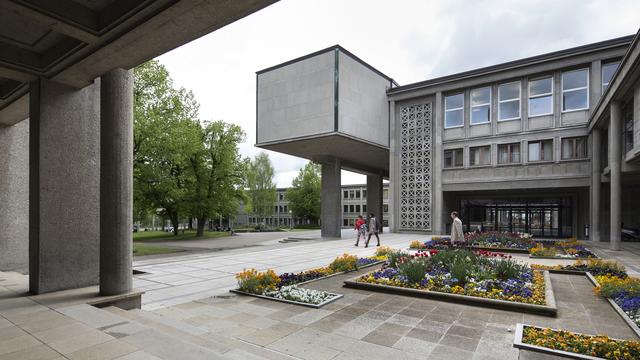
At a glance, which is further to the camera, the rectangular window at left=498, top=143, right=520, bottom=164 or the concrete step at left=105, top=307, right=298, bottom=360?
the rectangular window at left=498, top=143, right=520, bottom=164

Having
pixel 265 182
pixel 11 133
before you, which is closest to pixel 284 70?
pixel 11 133

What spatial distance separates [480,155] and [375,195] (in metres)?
15.0

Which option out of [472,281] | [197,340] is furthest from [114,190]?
[472,281]

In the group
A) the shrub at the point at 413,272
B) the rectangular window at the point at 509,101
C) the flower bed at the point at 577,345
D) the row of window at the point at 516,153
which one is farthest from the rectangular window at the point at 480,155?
the flower bed at the point at 577,345

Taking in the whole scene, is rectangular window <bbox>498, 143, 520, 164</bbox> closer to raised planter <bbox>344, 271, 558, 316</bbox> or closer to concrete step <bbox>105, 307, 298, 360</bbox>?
raised planter <bbox>344, 271, 558, 316</bbox>

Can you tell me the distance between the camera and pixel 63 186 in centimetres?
745

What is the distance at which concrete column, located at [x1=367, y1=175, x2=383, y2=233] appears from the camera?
1617 inches

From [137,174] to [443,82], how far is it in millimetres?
24368

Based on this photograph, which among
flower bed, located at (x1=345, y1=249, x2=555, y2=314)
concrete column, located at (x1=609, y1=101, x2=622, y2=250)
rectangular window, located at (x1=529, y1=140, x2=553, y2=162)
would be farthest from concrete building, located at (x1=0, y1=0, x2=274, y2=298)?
rectangular window, located at (x1=529, y1=140, x2=553, y2=162)

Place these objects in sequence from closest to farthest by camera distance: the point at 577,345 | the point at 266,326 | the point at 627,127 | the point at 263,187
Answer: the point at 577,345
the point at 266,326
the point at 627,127
the point at 263,187

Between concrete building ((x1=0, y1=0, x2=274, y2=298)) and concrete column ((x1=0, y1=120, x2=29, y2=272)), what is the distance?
274 cm

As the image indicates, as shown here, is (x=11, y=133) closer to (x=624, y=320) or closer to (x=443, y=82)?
(x=624, y=320)

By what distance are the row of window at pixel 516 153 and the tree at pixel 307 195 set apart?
1654 inches

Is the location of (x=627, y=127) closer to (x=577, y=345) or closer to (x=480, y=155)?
(x=480, y=155)
